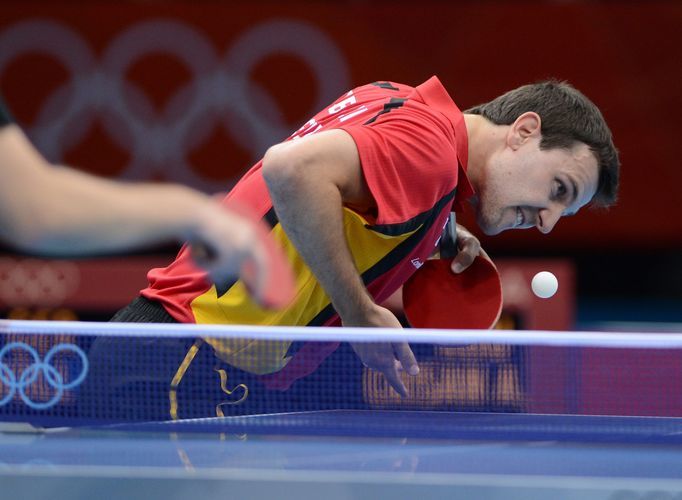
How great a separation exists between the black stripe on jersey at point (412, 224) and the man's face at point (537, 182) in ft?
0.80

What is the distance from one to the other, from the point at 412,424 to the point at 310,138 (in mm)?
779

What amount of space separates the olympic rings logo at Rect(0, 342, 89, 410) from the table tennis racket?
991 mm

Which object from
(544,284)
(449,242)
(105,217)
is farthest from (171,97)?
(105,217)

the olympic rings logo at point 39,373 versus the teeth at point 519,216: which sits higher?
the teeth at point 519,216

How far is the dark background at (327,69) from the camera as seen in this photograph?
8.70 m

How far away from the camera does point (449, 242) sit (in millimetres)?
3008

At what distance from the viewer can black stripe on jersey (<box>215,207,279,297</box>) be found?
265 centimetres

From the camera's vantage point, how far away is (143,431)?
2.55 metres

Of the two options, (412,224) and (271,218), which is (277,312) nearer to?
(271,218)

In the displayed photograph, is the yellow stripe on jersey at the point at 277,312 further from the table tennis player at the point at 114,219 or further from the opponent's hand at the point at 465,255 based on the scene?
the table tennis player at the point at 114,219

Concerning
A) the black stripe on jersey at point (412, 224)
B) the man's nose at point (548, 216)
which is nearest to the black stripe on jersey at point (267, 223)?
the black stripe on jersey at point (412, 224)

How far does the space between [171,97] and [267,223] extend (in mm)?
6636

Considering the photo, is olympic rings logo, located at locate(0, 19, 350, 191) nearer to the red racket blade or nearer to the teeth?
the red racket blade

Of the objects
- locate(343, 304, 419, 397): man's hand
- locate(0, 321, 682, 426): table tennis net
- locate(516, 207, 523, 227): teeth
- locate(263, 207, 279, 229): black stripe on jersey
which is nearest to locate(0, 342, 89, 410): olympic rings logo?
locate(0, 321, 682, 426): table tennis net
